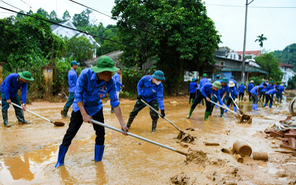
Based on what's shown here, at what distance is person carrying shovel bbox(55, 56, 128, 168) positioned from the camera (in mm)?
2965

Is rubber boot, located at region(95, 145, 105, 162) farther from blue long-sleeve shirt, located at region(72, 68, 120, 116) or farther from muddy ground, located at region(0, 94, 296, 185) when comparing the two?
blue long-sleeve shirt, located at region(72, 68, 120, 116)

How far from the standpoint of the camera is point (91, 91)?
122 inches

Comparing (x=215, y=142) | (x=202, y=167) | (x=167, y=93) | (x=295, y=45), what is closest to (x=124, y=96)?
(x=167, y=93)

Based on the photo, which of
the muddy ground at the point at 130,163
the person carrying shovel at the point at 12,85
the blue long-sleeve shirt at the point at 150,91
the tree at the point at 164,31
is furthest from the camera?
the tree at the point at 164,31

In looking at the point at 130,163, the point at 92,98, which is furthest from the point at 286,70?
the point at 92,98

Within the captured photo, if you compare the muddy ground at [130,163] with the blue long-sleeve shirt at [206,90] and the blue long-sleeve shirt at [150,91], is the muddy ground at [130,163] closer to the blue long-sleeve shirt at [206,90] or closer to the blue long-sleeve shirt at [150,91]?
the blue long-sleeve shirt at [150,91]

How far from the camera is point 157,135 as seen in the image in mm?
5316

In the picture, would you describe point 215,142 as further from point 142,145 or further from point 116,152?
point 116,152

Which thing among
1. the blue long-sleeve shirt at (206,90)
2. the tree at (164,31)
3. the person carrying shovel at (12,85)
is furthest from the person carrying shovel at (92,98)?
the tree at (164,31)

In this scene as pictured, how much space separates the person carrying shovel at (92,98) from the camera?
296cm

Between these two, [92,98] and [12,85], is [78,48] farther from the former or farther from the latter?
[92,98]

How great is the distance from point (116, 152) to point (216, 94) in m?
5.18

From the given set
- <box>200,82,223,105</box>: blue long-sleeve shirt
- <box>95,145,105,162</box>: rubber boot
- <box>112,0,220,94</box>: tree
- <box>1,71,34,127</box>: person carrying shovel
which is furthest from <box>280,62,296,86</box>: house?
<box>95,145,105,162</box>: rubber boot

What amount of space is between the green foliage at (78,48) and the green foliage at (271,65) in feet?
102
